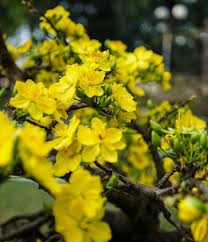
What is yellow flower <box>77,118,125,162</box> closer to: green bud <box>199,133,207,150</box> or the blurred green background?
green bud <box>199,133,207,150</box>

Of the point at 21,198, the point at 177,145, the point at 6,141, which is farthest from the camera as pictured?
the point at 21,198

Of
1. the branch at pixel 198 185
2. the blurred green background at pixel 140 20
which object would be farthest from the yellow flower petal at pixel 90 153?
the blurred green background at pixel 140 20

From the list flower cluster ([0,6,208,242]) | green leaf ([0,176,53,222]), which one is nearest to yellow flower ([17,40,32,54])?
flower cluster ([0,6,208,242])

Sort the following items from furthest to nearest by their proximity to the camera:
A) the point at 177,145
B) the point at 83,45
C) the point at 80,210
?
the point at 83,45, the point at 177,145, the point at 80,210

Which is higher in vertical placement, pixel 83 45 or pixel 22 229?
pixel 83 45

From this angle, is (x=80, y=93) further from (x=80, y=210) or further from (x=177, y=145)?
(x=80, y=210)

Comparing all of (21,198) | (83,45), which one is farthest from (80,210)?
(21,198)

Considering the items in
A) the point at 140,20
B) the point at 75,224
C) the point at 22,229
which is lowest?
the point at 140,20

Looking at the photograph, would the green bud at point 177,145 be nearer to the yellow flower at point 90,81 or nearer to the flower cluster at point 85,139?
the flower cluster at point 85,139

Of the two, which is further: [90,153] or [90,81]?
[90,81]
